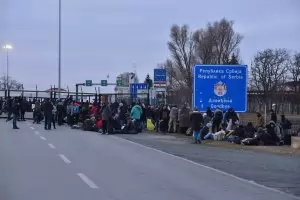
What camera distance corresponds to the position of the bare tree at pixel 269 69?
72.4 meters

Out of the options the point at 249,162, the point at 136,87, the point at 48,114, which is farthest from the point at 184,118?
the point at 249,162

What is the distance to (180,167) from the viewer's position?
1559cm

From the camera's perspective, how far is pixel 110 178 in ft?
41.4

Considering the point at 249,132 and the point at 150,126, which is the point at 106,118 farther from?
the point at 249,132

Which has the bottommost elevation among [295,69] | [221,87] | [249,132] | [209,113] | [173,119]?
[249,132]

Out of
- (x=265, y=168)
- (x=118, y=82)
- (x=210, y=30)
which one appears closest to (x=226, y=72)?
(x=265, y=168)

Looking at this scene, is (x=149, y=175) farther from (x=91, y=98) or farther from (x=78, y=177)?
(x=91, y=98)

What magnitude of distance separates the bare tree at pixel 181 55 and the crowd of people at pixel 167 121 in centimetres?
4615

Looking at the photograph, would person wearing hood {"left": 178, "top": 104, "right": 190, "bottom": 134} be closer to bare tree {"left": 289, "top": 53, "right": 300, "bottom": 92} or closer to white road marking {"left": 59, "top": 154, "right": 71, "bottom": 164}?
white road marking {"left": 59, "top": 154, "right": 71, "bottom": 164}

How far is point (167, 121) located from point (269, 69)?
44153mm

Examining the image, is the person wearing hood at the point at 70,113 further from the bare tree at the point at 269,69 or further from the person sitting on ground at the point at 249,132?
the bare tree at the point at 269,69

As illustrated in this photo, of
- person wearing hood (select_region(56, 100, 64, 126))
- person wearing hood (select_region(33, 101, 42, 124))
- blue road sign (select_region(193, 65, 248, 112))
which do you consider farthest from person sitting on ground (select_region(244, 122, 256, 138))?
person wearing hood (select_region(33, 101, 42, 124))

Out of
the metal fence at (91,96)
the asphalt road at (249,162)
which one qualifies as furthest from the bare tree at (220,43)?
the asphalt road at (249,162)

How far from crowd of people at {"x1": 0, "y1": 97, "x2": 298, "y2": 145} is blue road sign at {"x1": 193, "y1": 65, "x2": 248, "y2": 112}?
2.66 ft
